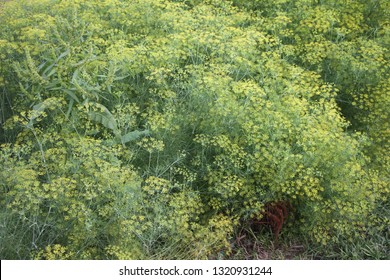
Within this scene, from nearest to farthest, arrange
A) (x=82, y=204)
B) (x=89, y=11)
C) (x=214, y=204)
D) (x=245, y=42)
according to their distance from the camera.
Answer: (x=82, y=204), (x=214, y=204), (x=245, y=42), (x=89, y=11)

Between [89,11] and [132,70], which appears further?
[89,11]

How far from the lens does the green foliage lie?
425cm

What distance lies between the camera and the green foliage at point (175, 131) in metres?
4.25

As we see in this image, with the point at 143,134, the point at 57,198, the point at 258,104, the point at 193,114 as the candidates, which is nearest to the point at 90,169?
the point at 57,198

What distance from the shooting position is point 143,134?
16.3 ft

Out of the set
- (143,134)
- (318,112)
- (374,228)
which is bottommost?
(374,228)

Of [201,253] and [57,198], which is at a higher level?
[57,198]

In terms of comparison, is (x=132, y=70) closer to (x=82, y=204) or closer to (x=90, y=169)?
(x=90, y=169)

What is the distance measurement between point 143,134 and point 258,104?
40.2 inches

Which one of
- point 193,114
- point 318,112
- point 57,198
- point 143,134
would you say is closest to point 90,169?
point 57,198

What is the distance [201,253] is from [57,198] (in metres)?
1.12

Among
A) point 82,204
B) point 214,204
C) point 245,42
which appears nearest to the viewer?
point 82,204

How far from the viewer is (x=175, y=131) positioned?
505 cm

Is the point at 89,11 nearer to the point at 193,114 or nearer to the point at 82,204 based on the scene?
the point at 193,114
